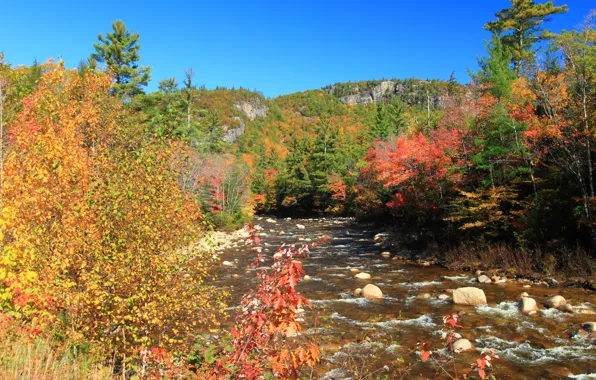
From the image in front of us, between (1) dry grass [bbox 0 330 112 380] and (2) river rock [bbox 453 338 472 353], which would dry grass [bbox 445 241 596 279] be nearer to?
(2) river rock [bbox 453 338 472 353]

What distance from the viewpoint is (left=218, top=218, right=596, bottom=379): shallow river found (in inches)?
332

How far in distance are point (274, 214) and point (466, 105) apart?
131ft

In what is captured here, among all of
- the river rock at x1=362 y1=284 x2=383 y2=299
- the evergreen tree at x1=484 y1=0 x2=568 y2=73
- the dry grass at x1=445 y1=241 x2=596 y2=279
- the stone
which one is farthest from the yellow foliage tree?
the evergreen tree at x1=484 y1=0 x2=568 y2=73

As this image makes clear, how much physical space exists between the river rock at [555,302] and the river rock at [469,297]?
1.79 metres

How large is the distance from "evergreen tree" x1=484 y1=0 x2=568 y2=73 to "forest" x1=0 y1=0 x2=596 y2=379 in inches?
6.3

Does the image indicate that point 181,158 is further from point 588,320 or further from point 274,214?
point 274,214

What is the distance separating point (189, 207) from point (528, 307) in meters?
10.5

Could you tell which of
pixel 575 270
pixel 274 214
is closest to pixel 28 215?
pixel 575 270

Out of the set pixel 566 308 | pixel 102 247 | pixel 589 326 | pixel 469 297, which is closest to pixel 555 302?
pixel 566 308

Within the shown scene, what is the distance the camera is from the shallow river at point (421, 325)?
8.42 m

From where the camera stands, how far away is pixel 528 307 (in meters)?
11.6

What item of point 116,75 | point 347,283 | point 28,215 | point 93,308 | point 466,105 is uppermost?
point 116,75

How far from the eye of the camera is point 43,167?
633 centimetres

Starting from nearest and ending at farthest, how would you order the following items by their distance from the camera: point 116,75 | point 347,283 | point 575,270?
point 575,270, point 347,283, point 116,75
